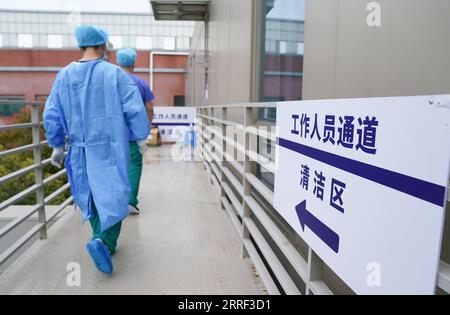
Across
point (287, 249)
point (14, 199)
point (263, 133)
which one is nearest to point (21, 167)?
point (14, 199)

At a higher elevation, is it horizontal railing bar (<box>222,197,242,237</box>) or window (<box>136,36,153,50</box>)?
window (<box>136,36,153,50</box>)

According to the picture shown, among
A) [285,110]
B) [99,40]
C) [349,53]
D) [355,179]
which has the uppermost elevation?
[99,40]

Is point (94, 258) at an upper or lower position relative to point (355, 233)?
lower

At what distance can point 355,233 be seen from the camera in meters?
1.12

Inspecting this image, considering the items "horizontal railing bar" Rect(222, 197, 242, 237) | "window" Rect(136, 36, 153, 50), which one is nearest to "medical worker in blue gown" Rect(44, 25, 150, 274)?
"horizontal railing bar" Rect(222, 197, 242, 237)

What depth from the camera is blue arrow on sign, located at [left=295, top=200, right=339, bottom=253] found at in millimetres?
1275

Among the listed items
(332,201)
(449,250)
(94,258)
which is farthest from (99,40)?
(449,250)

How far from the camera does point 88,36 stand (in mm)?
2717

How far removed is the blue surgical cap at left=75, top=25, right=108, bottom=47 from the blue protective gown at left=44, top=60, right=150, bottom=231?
19 centimetres

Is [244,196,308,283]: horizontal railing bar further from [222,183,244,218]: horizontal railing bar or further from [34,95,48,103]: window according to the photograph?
[34,95,48,103]: window

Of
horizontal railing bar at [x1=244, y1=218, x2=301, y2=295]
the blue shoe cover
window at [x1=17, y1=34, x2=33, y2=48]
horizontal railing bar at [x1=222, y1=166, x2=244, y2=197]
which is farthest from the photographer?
window at [x1=17, y1=34, x2=33, y2=48]

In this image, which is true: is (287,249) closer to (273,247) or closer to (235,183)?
(273,247)

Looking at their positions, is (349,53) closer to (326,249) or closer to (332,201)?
(332,201)

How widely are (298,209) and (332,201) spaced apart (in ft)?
1.18
